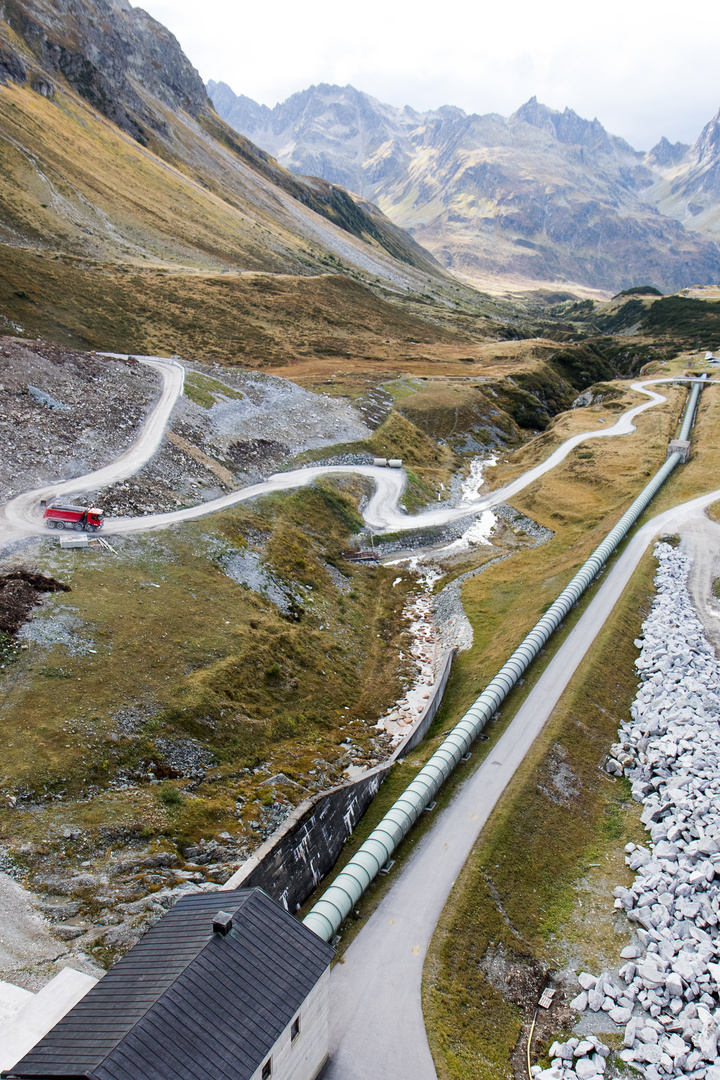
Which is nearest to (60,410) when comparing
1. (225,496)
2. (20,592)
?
(225,496)

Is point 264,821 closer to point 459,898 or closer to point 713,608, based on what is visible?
point 459,898

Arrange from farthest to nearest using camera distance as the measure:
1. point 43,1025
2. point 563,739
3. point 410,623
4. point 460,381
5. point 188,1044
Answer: point 460,381
point 410,623
point 563,739
point 43,1025
point 188,1044

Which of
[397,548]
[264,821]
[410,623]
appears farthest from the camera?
[397,548]

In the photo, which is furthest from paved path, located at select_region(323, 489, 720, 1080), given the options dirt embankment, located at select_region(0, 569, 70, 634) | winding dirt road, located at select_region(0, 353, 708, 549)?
winding dirt road, located at select_region(0, 353, 708, 549)

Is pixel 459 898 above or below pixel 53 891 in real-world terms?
above

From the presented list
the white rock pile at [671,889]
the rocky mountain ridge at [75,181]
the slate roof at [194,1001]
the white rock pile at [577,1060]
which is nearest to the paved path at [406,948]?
the white rock pile at [577,1060]

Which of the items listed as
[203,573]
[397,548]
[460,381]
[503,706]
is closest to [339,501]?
[397,548]

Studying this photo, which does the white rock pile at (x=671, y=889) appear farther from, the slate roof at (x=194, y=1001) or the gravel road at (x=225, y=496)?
the gravel road at (x=225, y=496)

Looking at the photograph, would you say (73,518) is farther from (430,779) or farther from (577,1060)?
(577,1060)
